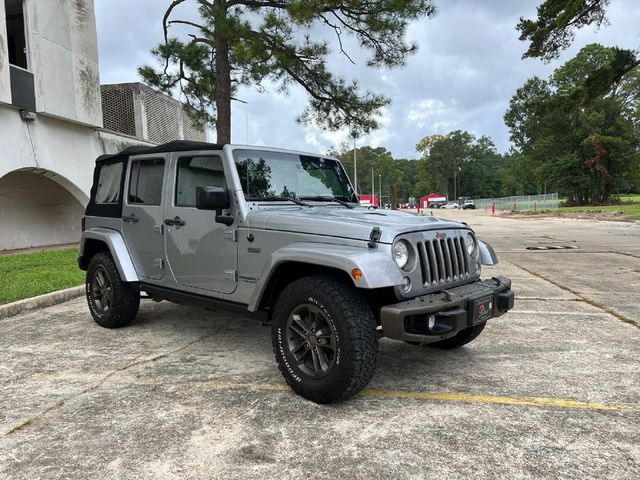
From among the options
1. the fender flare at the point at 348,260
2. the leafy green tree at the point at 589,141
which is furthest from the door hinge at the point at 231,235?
the leafy green tree at the point at 589,141

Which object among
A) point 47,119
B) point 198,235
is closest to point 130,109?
point 47,119

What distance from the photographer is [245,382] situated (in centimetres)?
369

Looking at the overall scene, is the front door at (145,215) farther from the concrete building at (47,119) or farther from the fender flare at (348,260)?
the concrete building at (47,119)

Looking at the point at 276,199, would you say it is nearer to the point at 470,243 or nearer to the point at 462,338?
the point at 470,243

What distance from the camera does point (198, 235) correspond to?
4.23 meters

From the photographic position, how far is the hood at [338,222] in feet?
10.8

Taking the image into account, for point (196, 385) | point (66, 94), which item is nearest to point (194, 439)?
point (196, 385)

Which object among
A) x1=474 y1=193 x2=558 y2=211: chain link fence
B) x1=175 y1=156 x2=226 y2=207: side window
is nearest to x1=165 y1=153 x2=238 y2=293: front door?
x1=175 y1=156 x2=226 y2=207: side window

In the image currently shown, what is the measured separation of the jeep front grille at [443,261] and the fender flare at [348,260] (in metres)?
0.32

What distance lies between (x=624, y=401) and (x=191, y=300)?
3357 mm

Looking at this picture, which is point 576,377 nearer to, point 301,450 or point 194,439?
point 301,450

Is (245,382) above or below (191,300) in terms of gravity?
below

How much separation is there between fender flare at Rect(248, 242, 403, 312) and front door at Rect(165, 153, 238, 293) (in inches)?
24.1

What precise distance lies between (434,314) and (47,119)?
1310cm
